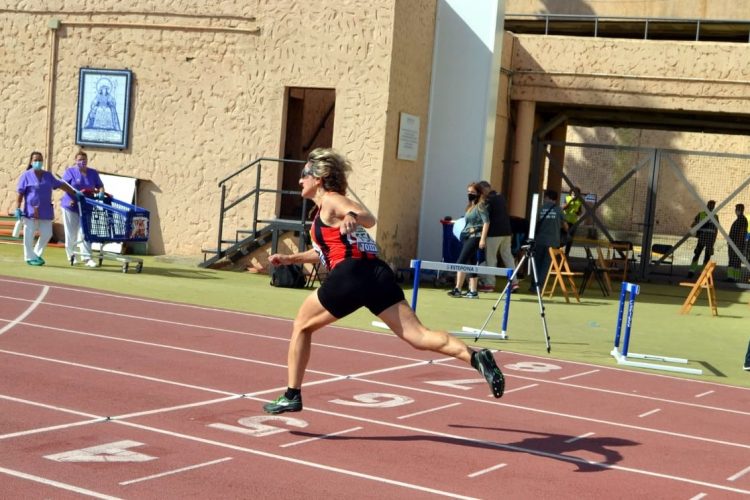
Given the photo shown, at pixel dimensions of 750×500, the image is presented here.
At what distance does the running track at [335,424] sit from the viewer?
21.9ft

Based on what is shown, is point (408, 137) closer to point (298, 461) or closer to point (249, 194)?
point (249, 194)

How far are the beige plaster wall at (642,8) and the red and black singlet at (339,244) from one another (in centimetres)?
2101

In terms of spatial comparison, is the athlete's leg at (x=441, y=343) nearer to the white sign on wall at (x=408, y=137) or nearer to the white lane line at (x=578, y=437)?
Result: the white lane line at (x=578, y=437)

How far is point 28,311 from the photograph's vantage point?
1334cm

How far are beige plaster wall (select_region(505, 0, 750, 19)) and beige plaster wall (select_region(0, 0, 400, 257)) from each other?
9.55 metres

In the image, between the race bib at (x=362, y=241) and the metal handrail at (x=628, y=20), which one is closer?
the race bib at (x=362, y=241)

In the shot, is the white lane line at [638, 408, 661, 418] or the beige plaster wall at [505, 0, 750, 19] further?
the beige plaster wall at [505, 0, 750, 19]

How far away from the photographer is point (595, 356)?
42.3ft

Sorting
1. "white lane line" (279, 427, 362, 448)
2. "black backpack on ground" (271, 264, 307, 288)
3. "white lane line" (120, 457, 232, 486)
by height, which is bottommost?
"white lane line" (120, 457, 232, 486)

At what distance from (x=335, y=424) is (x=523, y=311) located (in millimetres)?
9315

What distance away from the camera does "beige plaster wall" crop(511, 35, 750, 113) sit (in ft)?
74.4

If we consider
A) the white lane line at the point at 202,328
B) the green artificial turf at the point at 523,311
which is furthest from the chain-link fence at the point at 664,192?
the white lane line at the point at 202,328

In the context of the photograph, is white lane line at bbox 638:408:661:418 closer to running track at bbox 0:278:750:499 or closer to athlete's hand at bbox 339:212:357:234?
running track at bbox 0:278:750:499

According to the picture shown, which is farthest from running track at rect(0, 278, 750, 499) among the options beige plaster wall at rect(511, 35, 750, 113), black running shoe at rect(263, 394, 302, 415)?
beige plaster wall at rect(511, 35, 750, 113)
